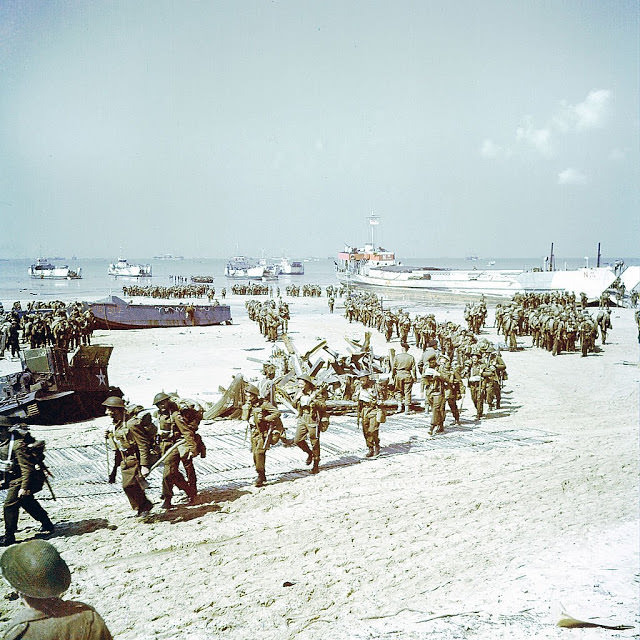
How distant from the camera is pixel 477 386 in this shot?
44.5 feet

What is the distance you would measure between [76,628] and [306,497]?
5733 millimetres

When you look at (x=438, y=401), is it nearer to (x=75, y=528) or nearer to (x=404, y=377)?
(x=404, y=377)

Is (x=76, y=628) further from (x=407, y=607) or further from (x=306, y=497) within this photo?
(x=306, y=497)

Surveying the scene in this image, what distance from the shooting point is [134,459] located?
23.1 feet

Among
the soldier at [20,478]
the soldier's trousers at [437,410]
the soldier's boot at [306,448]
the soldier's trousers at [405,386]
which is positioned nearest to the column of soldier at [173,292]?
the soldier's trousers at [405,386]

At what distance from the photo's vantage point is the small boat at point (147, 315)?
33688 mm

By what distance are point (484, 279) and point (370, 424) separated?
200 ft

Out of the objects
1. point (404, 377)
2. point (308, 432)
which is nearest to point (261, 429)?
point (308, 432)

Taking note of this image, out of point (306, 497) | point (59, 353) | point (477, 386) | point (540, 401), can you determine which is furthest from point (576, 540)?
point (59, 353)

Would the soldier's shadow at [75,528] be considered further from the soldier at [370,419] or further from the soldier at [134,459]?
the soldier at [370,419]

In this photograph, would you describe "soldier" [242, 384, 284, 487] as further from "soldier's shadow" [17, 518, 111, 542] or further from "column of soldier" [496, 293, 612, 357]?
"column of soldier" [496, 293, 612, 357]

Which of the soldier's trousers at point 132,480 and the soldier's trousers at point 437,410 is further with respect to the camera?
the soldier's trousers at point 437,410

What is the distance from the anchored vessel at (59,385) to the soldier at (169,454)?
5.56 meters

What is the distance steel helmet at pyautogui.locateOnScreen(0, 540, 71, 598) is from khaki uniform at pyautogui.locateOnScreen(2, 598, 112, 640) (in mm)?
89
